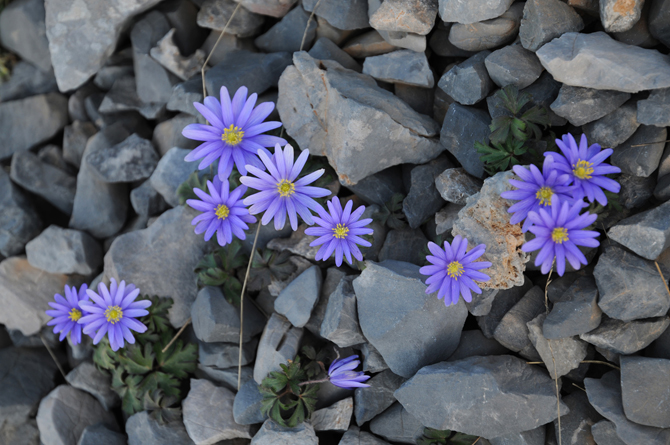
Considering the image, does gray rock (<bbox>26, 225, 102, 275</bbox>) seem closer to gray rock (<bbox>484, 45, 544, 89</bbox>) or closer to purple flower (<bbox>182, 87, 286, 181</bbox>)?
purple flower (<bbox>182, 87, 286, 181</bbox>)

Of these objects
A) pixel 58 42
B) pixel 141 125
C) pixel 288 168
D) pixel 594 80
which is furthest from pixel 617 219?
pixel 58 42

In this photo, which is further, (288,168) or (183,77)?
(183,77)

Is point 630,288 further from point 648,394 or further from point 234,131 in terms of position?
point 234,131

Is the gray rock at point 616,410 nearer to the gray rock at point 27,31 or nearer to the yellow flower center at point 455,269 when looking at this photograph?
the yellow flower center at point 455,269

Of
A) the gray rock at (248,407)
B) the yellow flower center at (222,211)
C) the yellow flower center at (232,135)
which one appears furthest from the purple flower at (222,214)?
the gray rock at (248,407)

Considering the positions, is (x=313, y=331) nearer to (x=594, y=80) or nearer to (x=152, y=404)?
(x=152, y=404)
